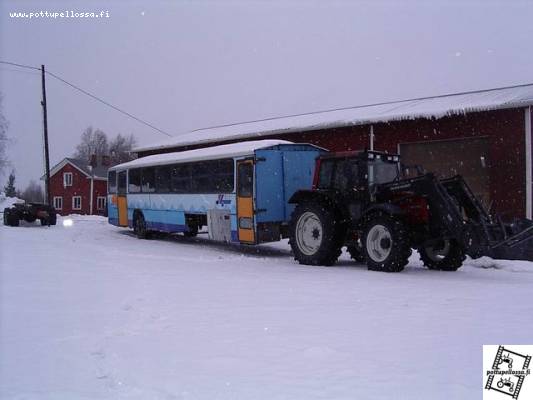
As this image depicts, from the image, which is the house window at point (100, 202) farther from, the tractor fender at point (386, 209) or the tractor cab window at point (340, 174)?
the tractor fender at point (386, 209)

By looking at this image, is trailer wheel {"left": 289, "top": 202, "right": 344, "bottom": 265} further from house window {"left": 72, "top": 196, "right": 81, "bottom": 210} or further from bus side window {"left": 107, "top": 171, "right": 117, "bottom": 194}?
house window {"left": 72, "top": 196, "right": 81, "bottom": 210}

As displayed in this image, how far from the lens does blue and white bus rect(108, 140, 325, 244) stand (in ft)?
41.6

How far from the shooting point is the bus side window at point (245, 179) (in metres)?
12.8

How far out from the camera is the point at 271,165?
1282 centimetres

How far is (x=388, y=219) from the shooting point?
32.2ft

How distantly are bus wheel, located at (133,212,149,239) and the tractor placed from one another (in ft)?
24.5

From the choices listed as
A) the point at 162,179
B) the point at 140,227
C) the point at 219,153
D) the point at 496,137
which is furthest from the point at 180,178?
the point at 496,137

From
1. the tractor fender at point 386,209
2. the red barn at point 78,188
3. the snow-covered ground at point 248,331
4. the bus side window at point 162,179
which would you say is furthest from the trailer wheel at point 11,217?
the red barn at point 78,188

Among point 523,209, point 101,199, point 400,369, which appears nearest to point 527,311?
point 400,369

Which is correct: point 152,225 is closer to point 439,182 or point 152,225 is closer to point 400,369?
point 439,182

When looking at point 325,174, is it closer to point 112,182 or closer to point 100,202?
point 112,182

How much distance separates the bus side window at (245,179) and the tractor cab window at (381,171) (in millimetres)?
3055

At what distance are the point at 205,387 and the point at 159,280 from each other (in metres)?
4.76

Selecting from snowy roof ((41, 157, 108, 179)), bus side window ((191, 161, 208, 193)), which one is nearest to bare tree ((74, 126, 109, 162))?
snowy roof ((41, 157, 108, 179))
